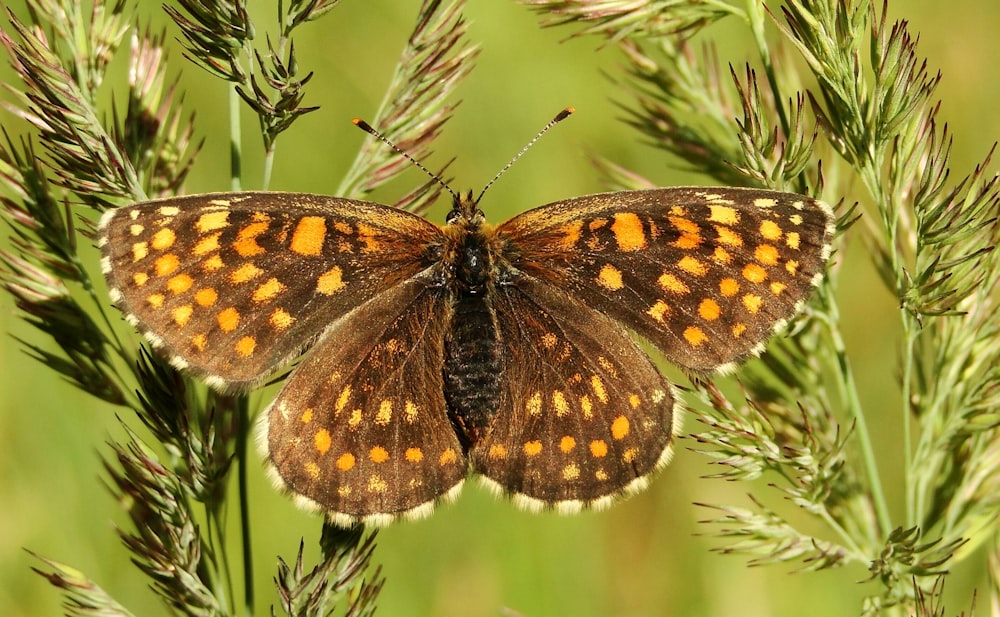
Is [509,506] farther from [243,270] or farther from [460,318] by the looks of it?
[243,270]

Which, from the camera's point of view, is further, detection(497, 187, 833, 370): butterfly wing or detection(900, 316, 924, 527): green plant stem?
detection(497, 187, 833, 370): butterfly wing

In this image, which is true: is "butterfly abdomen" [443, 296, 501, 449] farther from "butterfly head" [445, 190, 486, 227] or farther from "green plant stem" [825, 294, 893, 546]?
"green plant stem" [825, 294, 893, 546]

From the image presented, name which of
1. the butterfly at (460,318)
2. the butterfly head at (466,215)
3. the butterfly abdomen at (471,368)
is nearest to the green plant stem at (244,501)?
the butterfly at (460,318)

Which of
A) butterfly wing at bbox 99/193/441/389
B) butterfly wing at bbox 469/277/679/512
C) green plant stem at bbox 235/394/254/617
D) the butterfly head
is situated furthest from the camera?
the butterfly head

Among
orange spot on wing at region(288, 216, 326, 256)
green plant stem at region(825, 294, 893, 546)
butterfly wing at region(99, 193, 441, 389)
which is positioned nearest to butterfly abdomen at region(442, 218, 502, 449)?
butterfly wing at region(99, 193, 441, 389)

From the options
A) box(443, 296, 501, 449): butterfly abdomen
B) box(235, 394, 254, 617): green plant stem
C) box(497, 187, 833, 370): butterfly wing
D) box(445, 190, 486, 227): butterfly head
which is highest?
box(445, 190, 486, 227): butterfly head

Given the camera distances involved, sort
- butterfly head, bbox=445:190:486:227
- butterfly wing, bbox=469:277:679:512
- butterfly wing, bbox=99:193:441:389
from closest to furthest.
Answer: butterfly wing, bbox=99:193:441:389, butterfly wing, bbox=469:277:679:512, butterfly head, bbox=445:190:486:227

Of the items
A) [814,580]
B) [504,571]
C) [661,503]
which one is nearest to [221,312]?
[504,571]

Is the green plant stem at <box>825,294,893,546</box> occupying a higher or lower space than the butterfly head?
lower
